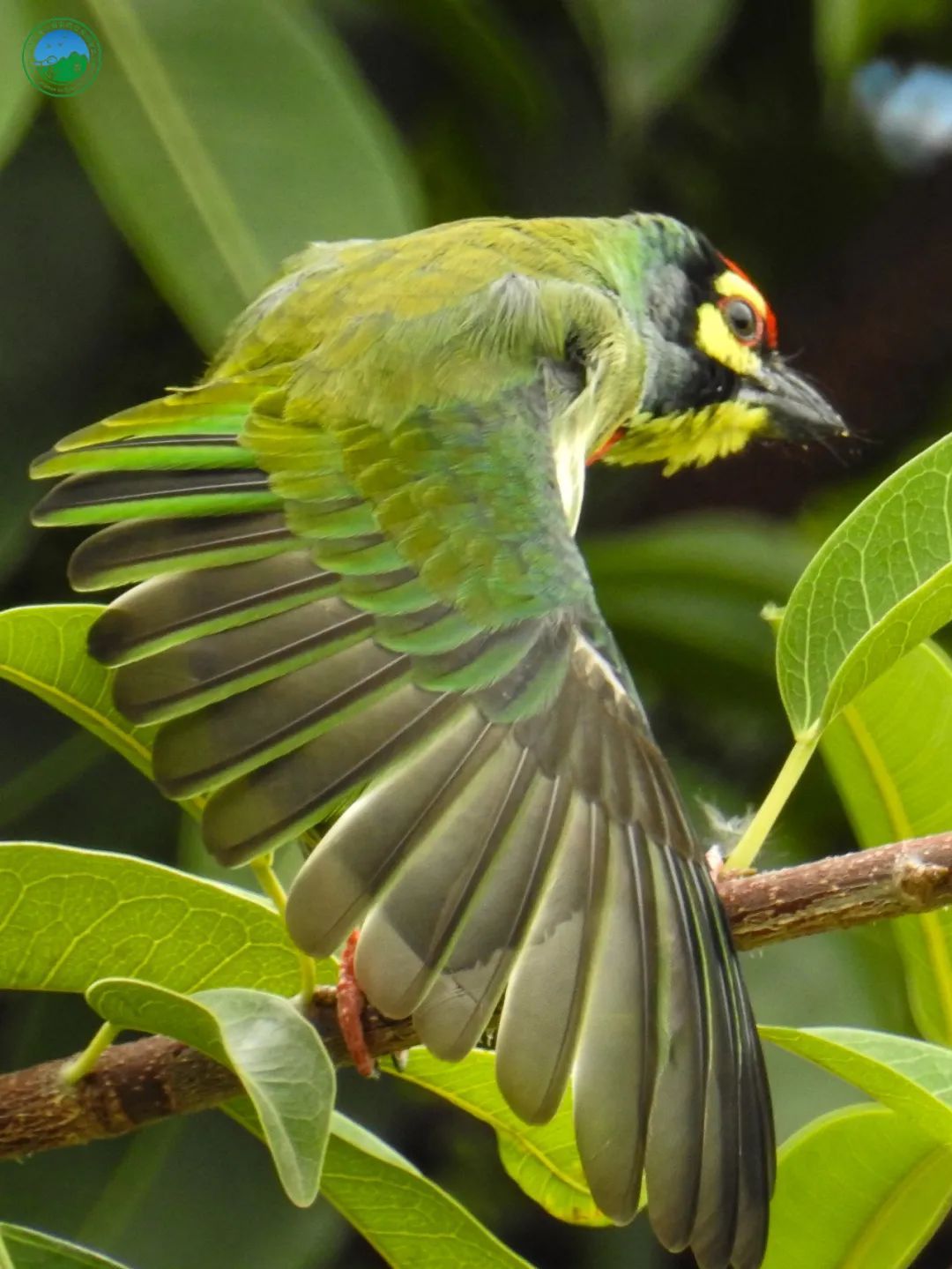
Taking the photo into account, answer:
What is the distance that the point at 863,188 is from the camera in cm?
284

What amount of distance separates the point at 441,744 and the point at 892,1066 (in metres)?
0.36

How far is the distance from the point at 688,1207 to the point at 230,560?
0.55 meters

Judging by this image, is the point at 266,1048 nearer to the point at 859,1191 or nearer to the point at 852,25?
the point at 859,1191

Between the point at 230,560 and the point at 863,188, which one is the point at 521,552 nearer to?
the point at 230,560

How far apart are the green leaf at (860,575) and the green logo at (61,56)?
1.12 meters

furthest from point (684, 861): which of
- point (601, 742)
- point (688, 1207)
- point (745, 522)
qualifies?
point (745, 522)

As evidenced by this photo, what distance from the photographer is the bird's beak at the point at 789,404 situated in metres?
2.32

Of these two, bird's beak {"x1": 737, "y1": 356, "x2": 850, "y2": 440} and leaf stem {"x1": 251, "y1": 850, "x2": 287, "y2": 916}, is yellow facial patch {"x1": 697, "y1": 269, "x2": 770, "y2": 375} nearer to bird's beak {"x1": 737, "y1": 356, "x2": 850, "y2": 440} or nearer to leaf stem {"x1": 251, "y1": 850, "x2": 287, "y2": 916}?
bird's beak {"x1": 737, "y1": 356, "x2": 850, "y2": 440}

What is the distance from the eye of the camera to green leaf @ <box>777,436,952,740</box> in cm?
131

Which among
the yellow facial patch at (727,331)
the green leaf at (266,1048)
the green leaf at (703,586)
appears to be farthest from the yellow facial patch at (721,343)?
the green leaf at (266,1048)

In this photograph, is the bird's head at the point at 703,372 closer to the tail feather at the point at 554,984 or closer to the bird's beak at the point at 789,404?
the bird's beak at the point at 789,404

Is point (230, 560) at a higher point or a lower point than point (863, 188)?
higher

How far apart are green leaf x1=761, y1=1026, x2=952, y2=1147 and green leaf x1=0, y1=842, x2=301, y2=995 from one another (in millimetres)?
355

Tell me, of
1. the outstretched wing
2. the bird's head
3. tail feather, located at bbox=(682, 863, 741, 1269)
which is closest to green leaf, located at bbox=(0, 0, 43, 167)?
the outstretched wing
